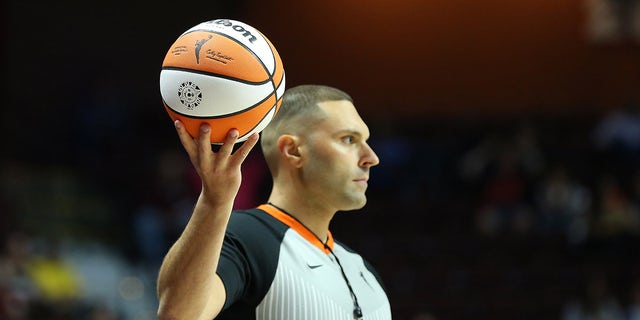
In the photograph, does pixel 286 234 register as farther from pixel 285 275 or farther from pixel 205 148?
pixel 205 148

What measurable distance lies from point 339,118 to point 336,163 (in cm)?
22

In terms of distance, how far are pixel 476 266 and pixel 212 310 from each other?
36.0 ft

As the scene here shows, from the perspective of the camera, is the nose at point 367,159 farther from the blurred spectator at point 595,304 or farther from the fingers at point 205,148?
the blurred spectator at point 595,304

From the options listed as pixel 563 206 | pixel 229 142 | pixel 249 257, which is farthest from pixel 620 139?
pixel 229 142

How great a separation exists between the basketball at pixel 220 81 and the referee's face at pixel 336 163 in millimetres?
867

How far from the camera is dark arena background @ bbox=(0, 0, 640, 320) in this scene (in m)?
13.5

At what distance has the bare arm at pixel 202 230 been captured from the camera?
3025 millimetres

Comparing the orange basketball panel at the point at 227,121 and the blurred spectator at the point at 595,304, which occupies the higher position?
the orange basketball panel at the point at 227,121

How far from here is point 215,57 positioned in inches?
128

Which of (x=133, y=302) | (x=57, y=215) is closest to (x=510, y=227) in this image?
(x=133, y=302)

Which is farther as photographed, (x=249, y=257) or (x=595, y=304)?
(x=595, y=304)

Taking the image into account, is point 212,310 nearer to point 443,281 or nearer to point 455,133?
point 443,281

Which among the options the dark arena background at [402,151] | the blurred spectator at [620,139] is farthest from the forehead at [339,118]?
the blurred spectator at [620,139]

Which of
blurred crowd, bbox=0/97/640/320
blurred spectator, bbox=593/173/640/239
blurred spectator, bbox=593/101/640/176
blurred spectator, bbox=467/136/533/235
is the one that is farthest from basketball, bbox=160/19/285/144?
blurred spectator, bbox=593/101/640/176
